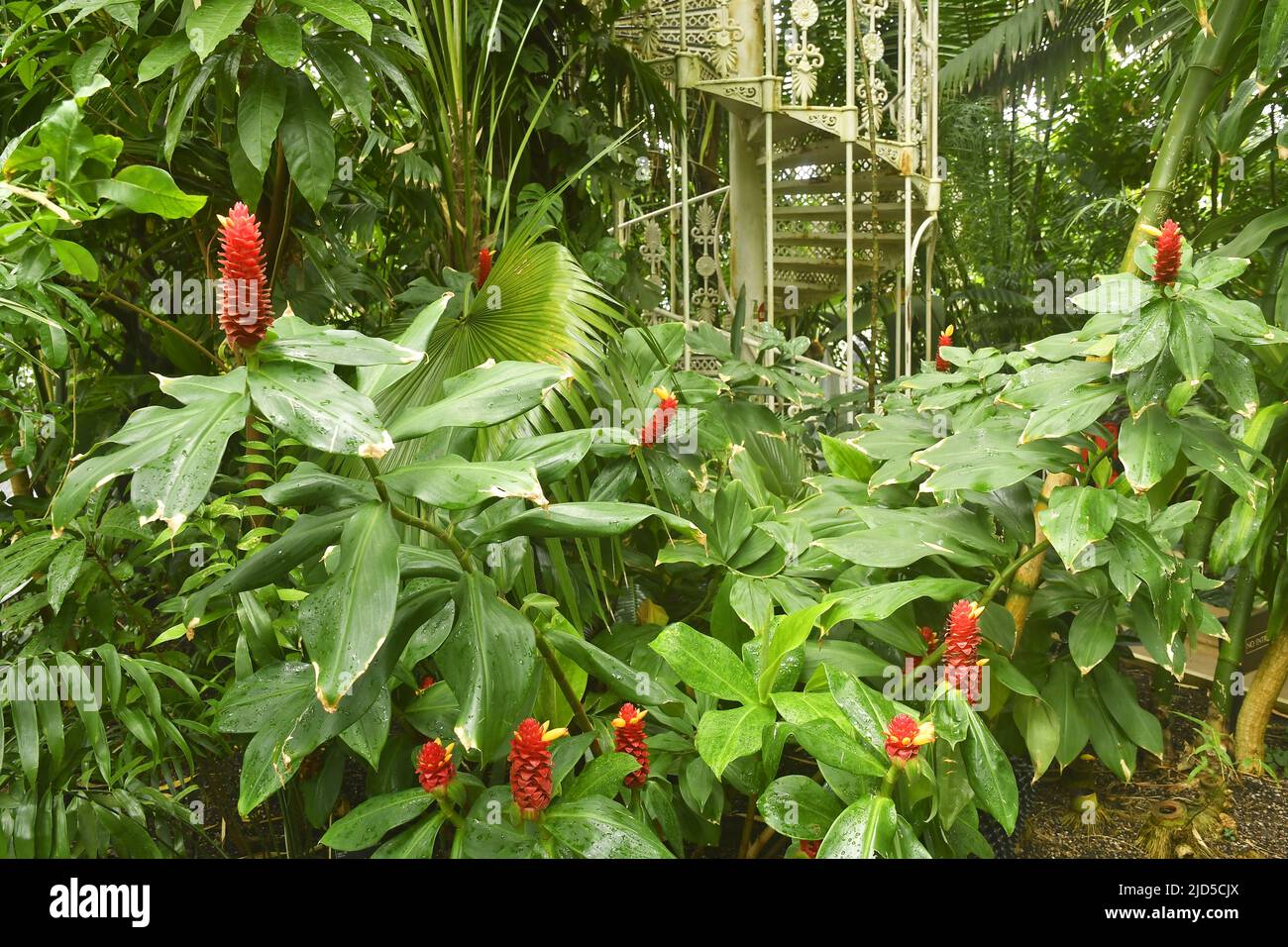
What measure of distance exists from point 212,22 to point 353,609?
3.17 feet

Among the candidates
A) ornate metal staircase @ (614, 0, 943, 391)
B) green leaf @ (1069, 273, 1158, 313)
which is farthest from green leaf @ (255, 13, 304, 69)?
ornate metal staircase @ (614, 0, 943, 391)

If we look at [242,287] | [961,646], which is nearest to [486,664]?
[242,287]

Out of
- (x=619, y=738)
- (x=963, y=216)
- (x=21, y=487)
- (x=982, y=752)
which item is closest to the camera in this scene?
(x=982, y=752)

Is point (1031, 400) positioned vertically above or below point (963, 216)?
below

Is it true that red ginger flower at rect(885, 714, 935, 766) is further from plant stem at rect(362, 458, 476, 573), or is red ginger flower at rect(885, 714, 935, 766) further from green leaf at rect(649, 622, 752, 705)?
plant stem at rect(362, 458, 476, 573)

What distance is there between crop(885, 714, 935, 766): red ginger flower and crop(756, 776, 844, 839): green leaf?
0.41 feet

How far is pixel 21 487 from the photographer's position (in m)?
1.80

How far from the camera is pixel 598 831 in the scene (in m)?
0.94

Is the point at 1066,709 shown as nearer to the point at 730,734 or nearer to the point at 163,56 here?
the point at 730,734

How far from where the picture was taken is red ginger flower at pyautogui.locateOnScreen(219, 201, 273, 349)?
0.73m
